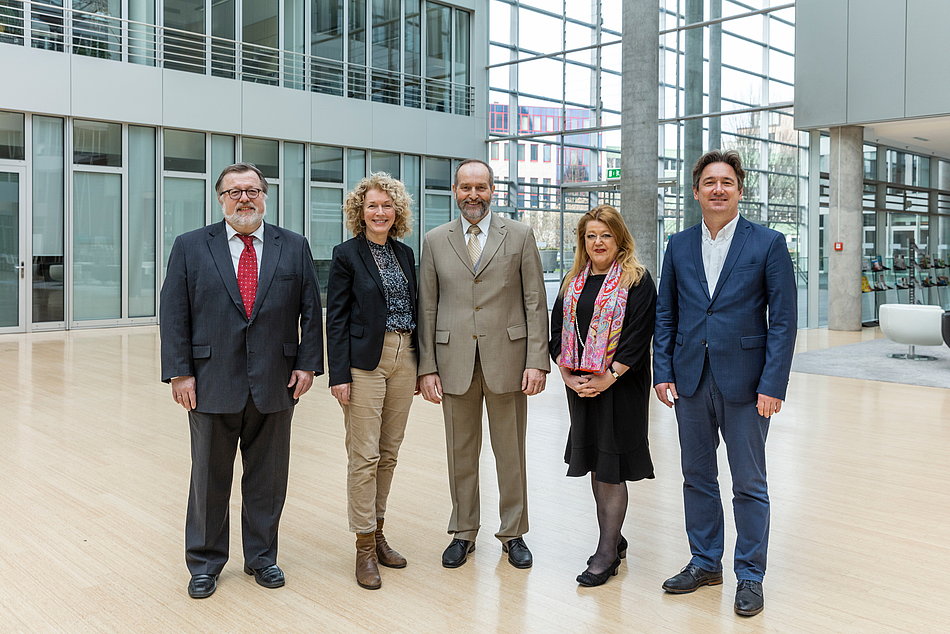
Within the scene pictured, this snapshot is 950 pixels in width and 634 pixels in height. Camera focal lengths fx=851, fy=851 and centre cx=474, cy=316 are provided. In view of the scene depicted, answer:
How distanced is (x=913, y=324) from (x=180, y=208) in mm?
11754

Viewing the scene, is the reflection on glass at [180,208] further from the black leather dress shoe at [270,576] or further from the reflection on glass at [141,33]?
the black leather dress shoe at [270,576]

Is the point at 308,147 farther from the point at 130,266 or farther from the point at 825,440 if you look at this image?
the point at 825,440

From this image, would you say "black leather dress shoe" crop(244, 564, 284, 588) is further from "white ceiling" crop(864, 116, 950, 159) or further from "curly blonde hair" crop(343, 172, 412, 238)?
"white ceiling" crop(864, 116, 950, 159)

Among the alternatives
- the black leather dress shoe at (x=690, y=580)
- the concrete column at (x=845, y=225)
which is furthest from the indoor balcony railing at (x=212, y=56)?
the black leather dress shoe at (x=690, y=580)

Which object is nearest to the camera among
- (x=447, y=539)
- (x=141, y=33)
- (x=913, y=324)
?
(x=447, y=539)

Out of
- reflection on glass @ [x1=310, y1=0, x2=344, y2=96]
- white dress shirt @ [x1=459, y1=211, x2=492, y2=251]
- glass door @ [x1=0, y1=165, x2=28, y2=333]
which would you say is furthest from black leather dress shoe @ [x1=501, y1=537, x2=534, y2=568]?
reflection on glass @ [x1=310, y1=0, x2=344, y2=96]

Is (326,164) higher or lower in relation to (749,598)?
higher

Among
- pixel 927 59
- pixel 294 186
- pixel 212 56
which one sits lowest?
pixel 294 186

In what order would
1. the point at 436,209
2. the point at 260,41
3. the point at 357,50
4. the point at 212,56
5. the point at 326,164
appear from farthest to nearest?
the point at 436,209, the point at 357,50, the point at 326,164, the point at 260,41, the point at 212,56

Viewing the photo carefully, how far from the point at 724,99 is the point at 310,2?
831cm

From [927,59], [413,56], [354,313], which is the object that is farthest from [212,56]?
[354,313]

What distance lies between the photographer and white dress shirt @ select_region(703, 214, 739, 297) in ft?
11.4

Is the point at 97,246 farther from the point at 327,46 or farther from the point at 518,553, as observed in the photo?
the point at 518,553

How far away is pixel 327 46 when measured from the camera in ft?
57.1
